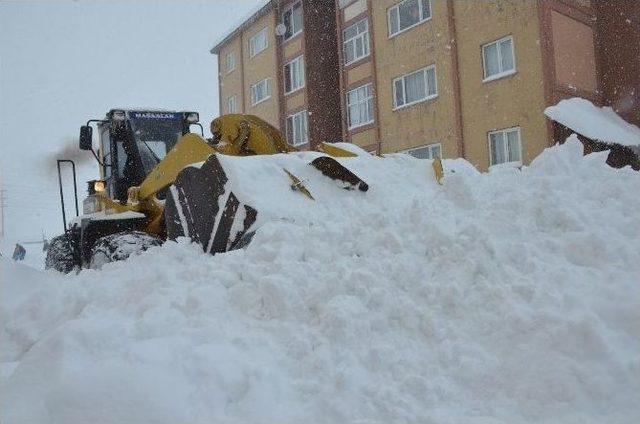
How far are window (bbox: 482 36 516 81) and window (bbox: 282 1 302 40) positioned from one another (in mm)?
9262

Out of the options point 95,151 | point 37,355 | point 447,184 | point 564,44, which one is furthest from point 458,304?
point 564,44

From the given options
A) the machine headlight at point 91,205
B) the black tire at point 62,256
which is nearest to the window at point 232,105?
the machine headlight at point 91,205

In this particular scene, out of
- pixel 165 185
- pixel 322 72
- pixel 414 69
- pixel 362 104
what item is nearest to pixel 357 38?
pixel 362 104

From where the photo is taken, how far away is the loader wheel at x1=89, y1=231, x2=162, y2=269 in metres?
5.32

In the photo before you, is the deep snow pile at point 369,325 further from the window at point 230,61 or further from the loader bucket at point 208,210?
the window at point 230,61

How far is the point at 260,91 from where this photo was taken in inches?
927

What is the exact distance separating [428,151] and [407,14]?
431 centimetres

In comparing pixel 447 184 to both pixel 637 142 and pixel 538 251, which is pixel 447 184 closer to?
pixel 538 251

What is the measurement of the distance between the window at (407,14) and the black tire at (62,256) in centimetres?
1203

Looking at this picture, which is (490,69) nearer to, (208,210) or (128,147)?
(128,147)

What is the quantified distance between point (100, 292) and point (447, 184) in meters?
2.95

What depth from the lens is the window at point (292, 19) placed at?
21.0 m

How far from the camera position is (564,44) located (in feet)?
42.9

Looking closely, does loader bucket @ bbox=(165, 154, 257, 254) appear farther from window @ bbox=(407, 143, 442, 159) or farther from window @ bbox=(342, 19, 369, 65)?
window @ bbox=(342, 19, 369, 65)
